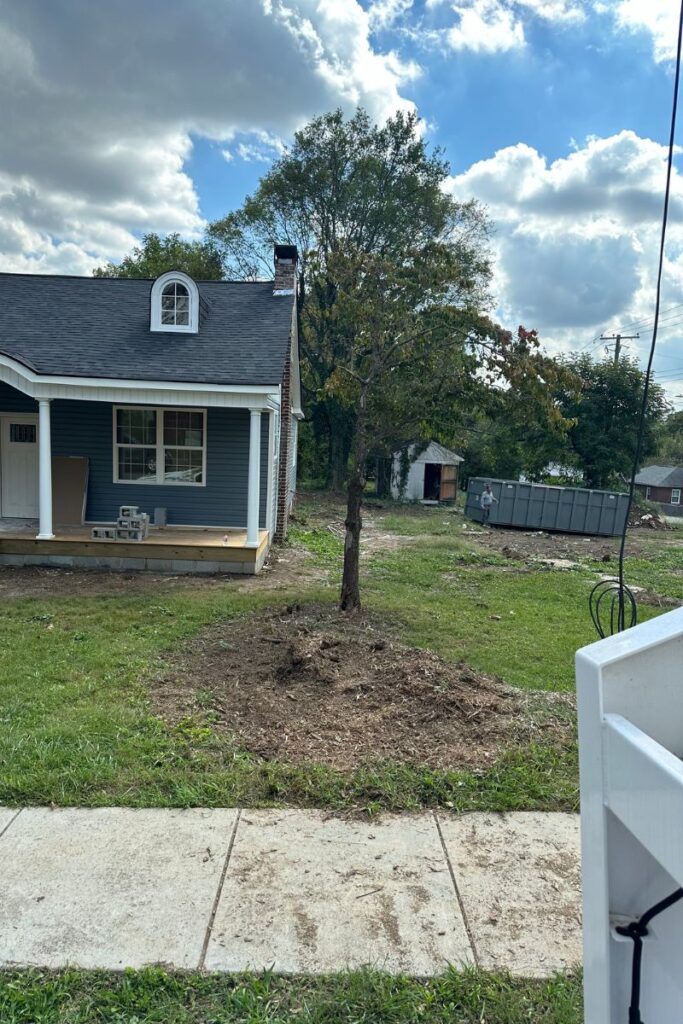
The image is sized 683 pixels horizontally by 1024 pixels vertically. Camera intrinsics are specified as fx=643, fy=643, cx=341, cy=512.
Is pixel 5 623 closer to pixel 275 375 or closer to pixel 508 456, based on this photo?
pixel 275 375

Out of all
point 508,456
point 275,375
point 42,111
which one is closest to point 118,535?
point 275,375

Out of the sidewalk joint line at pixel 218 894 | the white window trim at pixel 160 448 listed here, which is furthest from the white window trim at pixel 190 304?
the sidewalk joint line at pixel 218 894

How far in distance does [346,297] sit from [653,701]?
7008 millimetres

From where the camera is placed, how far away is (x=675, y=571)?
41.9 ft

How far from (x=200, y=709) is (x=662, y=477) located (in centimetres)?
5516

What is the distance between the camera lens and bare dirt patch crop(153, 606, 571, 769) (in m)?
4.18

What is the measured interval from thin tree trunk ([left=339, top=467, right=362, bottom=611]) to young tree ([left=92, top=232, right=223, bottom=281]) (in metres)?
23.3

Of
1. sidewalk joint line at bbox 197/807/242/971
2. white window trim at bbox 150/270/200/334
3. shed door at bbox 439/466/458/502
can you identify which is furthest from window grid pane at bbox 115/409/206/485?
shed door at bbox 439/466/458/502

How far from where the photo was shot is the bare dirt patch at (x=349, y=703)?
13.7 ft

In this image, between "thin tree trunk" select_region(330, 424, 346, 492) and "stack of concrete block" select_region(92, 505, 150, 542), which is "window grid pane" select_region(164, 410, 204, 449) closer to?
"stack of concrete block" select_region(92, 505, 150, 542)

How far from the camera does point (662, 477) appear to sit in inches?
2067

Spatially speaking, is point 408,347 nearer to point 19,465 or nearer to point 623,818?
point 623,818

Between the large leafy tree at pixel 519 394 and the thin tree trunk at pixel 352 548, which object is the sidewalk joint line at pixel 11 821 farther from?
the large leafy tree at pixel 519 394

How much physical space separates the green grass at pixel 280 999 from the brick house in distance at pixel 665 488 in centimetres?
5323
